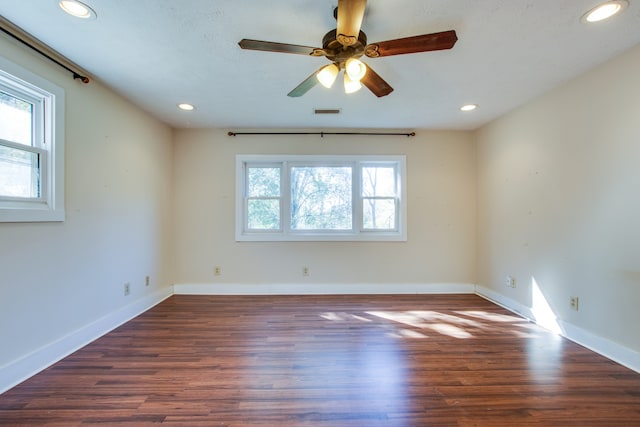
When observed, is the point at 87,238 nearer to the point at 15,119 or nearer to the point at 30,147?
the point at 30,147

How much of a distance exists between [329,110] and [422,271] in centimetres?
253

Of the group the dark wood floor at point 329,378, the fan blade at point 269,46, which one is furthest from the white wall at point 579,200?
the fan blade at point 269,46

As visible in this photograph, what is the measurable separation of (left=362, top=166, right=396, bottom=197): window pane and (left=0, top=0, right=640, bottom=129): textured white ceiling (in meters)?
1.05

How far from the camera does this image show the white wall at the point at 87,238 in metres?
1.93

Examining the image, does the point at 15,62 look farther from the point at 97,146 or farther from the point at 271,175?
the point at 271,175

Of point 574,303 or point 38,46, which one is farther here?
point 574,303

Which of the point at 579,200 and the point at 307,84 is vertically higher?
the point at 307,84

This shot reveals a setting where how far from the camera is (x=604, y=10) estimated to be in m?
1.68

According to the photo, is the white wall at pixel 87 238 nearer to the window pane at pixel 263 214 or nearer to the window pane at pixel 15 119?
the window pane at pixel 15 119

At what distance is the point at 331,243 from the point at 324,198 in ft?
2.13

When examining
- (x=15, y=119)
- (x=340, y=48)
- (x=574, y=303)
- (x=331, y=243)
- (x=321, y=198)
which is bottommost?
(x=574, y=303)

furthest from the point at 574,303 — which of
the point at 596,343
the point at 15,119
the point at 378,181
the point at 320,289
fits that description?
the point at 15,119

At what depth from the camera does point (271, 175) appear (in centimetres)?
411

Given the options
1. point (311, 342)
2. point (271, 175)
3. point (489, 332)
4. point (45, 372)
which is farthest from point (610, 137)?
point (45, 372)
